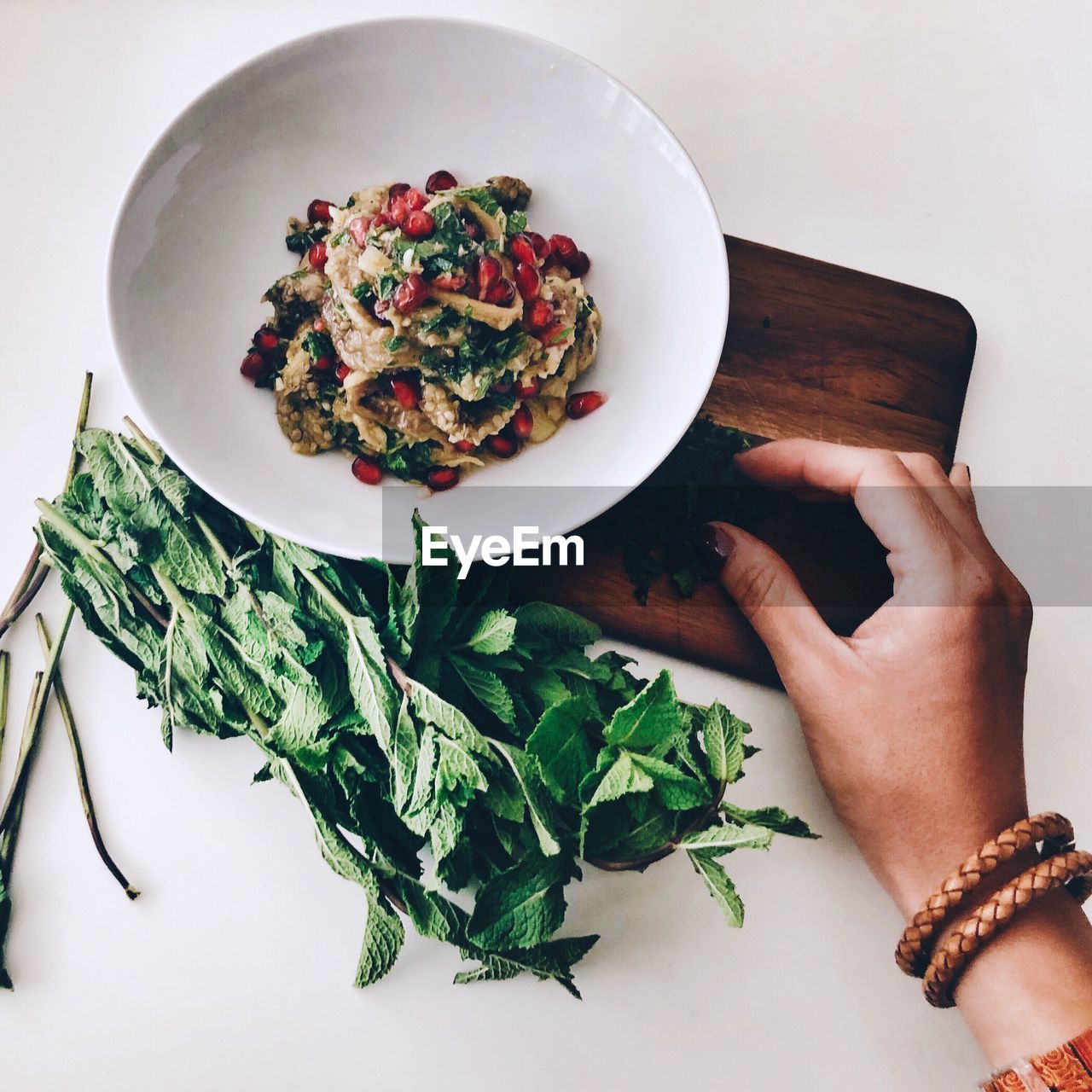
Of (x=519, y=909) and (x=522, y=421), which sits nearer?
(x=519, y=909)

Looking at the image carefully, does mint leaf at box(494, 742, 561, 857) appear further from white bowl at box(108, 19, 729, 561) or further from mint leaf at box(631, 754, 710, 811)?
white bowl at box(108, 19, 729, 561)

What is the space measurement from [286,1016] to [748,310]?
63.2 inches

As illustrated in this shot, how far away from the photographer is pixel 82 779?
1.62 metres

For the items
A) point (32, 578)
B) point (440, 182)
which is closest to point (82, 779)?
point (32, 578)

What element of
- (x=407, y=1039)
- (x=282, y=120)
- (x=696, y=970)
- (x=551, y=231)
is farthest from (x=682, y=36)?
(x=407, y=1039)

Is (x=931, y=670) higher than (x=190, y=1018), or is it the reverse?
(x=931, y=670)

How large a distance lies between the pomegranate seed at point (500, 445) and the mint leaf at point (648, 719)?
1.68ft

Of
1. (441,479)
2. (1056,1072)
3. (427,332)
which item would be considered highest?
(427,332)

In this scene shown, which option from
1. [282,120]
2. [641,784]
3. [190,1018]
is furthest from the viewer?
[190,1018]

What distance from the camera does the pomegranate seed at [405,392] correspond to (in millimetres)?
1448

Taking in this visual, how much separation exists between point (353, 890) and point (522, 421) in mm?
931

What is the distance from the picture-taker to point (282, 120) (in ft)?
4.95

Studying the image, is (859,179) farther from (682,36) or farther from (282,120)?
(282,120)

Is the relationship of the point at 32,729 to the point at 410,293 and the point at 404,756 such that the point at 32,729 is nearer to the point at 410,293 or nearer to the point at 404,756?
the point at 404,756
